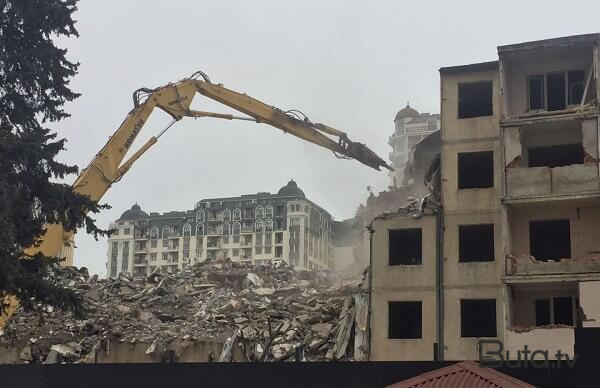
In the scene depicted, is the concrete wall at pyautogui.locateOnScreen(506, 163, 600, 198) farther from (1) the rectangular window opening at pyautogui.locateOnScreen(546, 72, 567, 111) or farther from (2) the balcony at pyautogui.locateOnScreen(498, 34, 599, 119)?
(1) the rectangular window opening at pyautogui.locateOnScreen(546, 72, 567, 111)

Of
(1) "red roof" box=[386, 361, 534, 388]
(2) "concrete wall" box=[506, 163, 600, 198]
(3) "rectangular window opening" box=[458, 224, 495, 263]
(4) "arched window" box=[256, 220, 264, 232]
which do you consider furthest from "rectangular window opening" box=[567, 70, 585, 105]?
(4) "arched window" box=[256, 220, 264, 232]

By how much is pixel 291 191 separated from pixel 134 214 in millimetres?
31721

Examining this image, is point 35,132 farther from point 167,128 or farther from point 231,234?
point 231,234

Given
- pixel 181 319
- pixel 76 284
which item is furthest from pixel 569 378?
pixel 76 284

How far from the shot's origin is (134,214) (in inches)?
5581

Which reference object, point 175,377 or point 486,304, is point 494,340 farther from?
point 175,377

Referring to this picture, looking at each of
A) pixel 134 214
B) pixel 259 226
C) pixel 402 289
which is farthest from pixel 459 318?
pixel 134 214

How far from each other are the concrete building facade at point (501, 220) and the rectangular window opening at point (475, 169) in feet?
0.12

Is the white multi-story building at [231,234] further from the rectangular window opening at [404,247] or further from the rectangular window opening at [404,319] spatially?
the rectangular window opening at [404,319]

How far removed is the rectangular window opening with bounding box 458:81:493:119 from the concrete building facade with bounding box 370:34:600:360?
4 centimetres

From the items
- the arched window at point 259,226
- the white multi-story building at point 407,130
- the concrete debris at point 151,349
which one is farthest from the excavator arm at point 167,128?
the arched window at point 259,226

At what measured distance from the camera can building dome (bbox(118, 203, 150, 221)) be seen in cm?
14038

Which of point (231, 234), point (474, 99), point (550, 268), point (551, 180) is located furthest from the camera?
point (231, 234)

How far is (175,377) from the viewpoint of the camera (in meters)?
13.3
